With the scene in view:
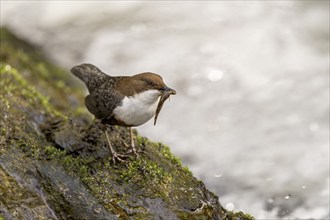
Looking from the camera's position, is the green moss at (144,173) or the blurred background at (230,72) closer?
the green moss at (144,173)

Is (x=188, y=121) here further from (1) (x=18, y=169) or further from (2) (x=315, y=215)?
(1) (x=18, y=169)

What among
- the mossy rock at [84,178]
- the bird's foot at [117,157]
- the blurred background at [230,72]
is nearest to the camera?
the mossy rock at [84,178]

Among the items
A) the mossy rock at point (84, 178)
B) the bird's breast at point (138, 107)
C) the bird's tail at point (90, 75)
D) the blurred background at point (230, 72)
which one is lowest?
the mossy rock at point (84, 178)

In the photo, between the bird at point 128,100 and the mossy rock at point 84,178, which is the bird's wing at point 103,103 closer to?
the bird at point 128,100

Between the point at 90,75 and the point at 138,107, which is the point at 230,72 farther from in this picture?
the point at 138,107

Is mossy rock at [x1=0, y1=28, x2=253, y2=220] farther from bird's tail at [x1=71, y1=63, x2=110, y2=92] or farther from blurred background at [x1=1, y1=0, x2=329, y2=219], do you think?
blurred background at [x1=1, y1=0, x2=329, y2=219]

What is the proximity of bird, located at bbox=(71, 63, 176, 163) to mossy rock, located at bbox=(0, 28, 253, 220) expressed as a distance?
240 mm

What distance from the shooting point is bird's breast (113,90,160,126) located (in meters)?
4.42

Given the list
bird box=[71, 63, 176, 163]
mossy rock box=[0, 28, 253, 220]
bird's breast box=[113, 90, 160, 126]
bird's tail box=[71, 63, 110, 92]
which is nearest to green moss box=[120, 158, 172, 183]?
mossy rock box=[0, 28, 253, 220]

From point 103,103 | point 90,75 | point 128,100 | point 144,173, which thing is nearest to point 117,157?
point 144,173

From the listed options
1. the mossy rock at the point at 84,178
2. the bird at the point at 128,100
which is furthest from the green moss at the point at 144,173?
the bird at the point at 128,100

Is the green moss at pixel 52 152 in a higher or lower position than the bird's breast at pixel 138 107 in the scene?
lower

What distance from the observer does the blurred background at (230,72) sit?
6719 millimetres

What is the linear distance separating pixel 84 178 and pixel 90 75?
1.09m
